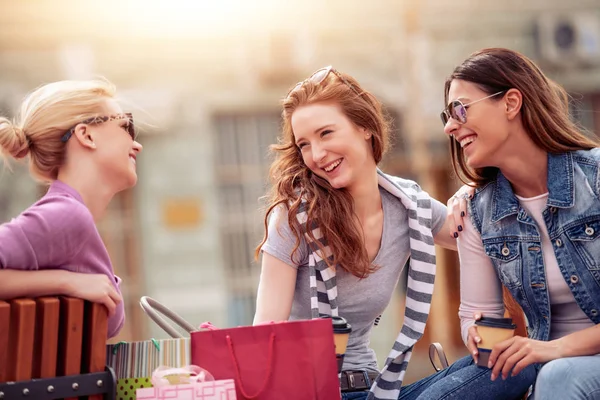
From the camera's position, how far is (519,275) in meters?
2.67

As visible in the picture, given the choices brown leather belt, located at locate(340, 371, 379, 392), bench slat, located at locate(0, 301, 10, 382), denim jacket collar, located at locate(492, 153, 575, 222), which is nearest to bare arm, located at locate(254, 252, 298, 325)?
brown leather belt, located at locate(340, 371, 379, 392)

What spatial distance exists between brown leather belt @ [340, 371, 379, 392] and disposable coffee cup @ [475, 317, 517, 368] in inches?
17.9

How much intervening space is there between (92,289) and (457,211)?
4.22 feet


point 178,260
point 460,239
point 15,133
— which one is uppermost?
point 178,260

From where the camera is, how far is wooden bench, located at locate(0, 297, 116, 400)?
202 cm

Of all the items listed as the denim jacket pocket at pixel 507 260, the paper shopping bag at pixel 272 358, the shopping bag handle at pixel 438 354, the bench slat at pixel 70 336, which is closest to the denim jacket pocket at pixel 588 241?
the denim jacket pocket at pixel 507 260

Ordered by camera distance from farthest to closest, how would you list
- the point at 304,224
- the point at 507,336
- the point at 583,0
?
the point at 583,0 < the point at 304,224 < the point at 507,336

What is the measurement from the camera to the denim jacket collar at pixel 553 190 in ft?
8.62

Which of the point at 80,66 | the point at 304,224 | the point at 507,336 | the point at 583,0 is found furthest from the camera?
the point at 583,0

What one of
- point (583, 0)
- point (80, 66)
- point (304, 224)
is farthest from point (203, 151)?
point (304, 224)

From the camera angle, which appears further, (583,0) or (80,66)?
(583,0)

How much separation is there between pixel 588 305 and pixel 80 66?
754cm

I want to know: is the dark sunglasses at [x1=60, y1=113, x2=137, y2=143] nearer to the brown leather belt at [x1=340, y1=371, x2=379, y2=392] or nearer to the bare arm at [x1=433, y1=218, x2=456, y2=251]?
the brown leather belt at [x1=340, y1=371, x2=379, y2=392]

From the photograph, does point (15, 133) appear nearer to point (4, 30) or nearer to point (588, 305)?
point (588, 305)
